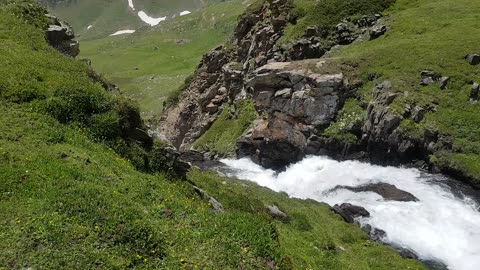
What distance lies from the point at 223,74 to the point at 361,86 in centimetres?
2834

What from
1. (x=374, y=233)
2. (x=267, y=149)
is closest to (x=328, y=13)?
(x=267, y=149)

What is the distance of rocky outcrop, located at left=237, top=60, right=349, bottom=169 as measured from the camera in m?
46.5

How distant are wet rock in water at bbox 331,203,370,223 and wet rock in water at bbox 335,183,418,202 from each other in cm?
365

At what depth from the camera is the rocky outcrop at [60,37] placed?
92.0ft

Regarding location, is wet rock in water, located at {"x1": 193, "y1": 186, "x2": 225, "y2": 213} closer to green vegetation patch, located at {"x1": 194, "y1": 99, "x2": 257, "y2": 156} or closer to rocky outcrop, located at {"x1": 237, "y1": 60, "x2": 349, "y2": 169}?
rocky outcrop, located at {"x1": 237, "y1": 60, "x2": 349, "y2": 169}

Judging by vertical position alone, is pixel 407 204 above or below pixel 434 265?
below

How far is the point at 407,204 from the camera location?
30.9 m

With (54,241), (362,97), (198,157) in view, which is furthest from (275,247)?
(198,157)

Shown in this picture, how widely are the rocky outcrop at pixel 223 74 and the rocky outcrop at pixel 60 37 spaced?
32.3 metres

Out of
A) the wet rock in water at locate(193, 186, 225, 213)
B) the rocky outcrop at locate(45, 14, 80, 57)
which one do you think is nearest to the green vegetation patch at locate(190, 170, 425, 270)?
the wet rock in water at locate(193, 186, 225, 213)

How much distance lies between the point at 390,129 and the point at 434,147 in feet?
13.4

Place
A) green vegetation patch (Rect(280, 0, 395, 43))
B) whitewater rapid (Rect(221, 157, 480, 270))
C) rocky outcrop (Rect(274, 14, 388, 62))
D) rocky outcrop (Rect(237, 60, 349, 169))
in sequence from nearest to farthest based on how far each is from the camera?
1. whitewater rapid (Rect(221, 157, 480, 270))
2. rocky outcrop (Rect(237, 60, 349, 169))
3. rocky outcrop (Rect(274, 14, 388, 62))
4. green vegetation patch (Rect(280, 0, 395, 43))

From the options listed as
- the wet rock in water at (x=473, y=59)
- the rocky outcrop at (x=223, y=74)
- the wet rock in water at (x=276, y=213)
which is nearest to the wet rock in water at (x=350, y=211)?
the wet rock in water at (x=276, y=213)

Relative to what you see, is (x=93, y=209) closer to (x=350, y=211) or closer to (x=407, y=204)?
(x=350, y=211)
